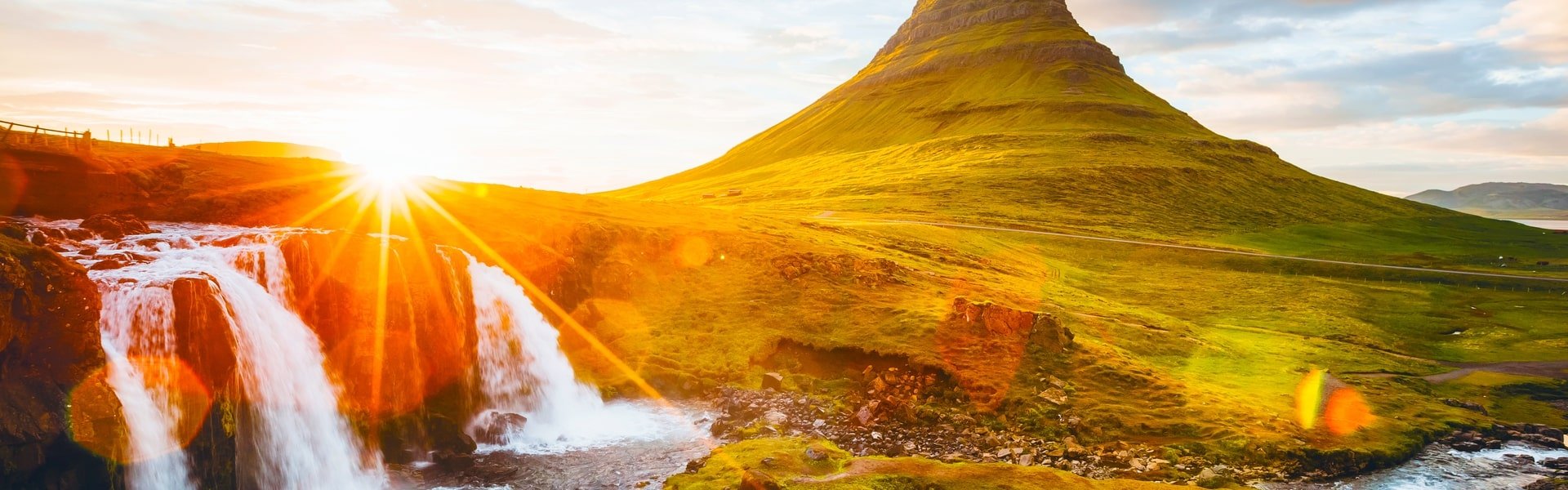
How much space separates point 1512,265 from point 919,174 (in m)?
86.5

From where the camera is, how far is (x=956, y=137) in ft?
651

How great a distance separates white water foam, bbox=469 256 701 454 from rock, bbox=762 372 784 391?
483 cm

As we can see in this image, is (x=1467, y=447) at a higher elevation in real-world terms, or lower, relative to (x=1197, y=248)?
lower

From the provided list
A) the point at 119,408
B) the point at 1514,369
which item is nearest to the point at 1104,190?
the point at 1514,369

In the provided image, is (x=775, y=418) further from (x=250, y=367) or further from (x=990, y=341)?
(x=250, y=367)

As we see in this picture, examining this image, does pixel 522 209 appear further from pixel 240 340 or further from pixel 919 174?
Result: pixel 919 174

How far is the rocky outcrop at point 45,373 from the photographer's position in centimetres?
2220

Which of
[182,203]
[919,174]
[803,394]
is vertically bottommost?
[803,394]

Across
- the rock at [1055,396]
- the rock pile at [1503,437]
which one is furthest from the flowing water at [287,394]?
the rock pile at [1503,437]

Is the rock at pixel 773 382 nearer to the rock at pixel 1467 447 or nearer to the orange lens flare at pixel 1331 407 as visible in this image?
the orange lens flare at pixel 1331 407

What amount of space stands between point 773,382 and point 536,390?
427 inches

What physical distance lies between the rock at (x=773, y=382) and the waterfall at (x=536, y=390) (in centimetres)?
509

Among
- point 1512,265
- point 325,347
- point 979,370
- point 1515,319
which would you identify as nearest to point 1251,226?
point 1512,265

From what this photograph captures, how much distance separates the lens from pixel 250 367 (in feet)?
91.4
